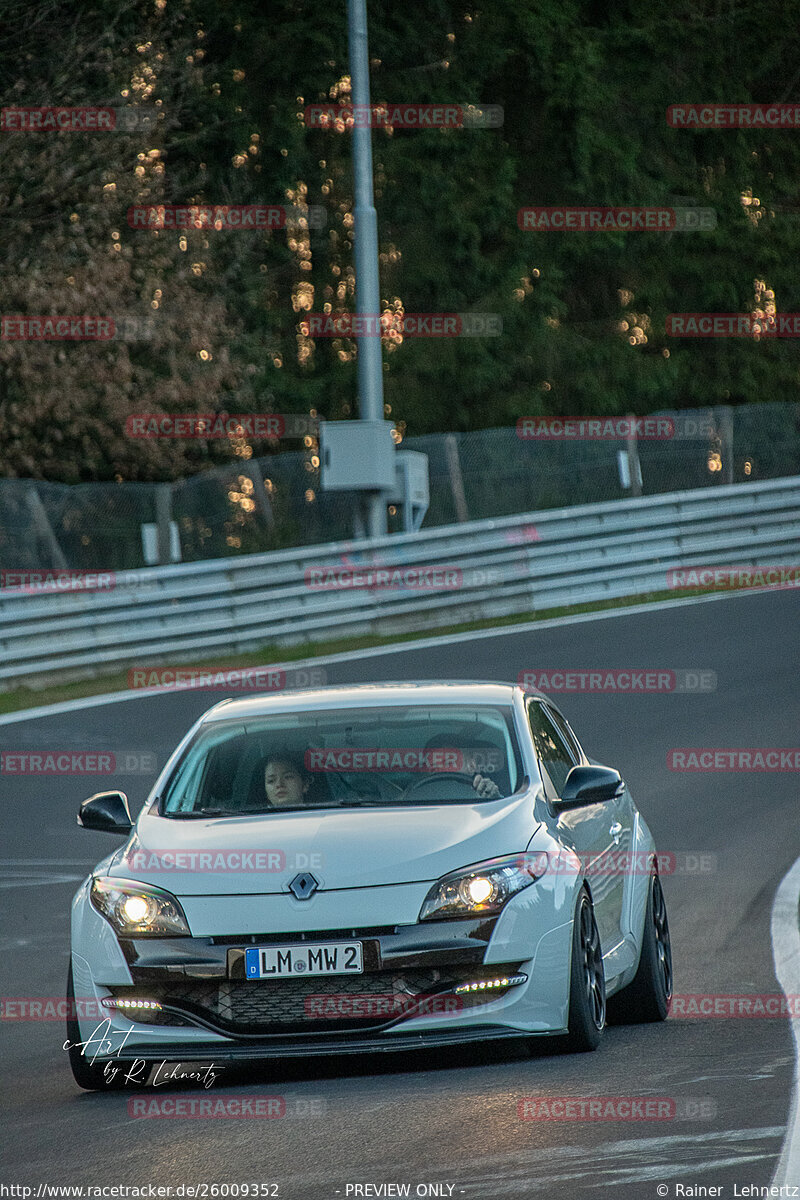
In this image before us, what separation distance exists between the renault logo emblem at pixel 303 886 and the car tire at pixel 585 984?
92cm

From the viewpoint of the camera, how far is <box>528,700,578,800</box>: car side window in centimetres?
775

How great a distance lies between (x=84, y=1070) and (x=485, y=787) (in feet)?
5.80

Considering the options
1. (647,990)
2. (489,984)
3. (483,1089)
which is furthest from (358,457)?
(483,1089)

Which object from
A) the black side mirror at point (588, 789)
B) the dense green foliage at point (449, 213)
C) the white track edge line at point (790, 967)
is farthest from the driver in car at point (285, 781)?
the dense green foliage at point (449, 213)

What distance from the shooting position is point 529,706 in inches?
318

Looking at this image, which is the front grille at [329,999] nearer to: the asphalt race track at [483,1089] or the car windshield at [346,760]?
the asphalt race track at [483,1089]

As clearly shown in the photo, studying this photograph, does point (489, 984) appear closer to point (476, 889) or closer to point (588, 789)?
point (476, 889)

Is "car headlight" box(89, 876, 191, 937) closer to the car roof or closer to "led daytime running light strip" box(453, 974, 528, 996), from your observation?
"led daytime running light strip" box(453, 974, 528, 996)

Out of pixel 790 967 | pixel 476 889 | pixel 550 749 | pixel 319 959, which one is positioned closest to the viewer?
pixel 319 959

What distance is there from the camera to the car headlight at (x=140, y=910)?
6.63 meters

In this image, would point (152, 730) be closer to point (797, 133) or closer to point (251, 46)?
point (251, 46)

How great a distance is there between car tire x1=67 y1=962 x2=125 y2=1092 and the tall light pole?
627 inches

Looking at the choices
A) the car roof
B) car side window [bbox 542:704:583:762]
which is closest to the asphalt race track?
car side window [bbox 542:704:583:762]

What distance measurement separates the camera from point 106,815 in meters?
7.49
